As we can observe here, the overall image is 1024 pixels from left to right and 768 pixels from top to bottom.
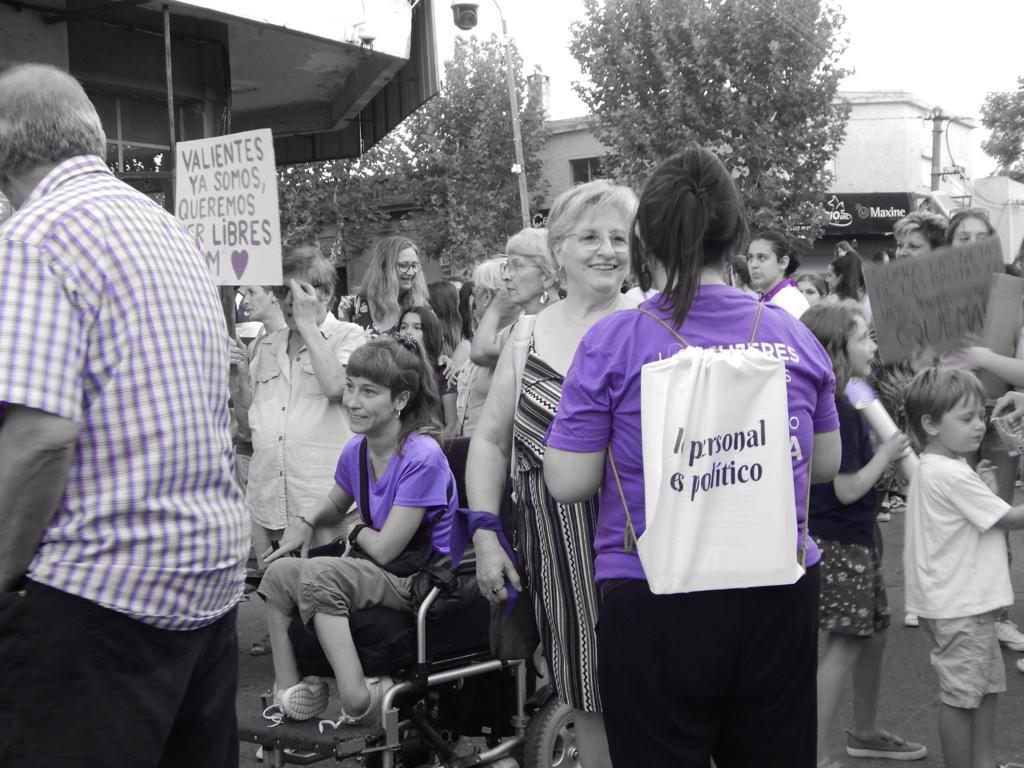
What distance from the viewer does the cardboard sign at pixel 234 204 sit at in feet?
16.8

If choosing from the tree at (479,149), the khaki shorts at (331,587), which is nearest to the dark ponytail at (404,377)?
the khaki shorts at (331,587)

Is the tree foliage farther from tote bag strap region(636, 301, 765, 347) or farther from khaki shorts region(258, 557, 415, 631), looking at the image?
tote bag strap region(636, 301, 765, 347)

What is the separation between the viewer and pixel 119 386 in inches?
A: 89.6

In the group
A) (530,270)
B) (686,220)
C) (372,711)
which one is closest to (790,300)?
(530,270)

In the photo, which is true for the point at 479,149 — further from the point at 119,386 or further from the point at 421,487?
the point at 119,386

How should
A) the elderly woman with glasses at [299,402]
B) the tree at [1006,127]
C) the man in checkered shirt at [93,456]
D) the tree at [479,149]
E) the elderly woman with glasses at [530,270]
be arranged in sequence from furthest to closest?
the tree at [479,149], the tree at [1006,127], the elderly woman with glasses at [299,402], the elderly woman with glasses at [530,270], the man in checkered shirt at [93,456]

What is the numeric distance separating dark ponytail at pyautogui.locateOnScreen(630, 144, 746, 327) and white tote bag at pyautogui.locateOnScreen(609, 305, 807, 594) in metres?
0.21

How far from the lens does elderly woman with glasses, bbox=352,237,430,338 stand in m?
6.73

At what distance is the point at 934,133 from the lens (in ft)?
110

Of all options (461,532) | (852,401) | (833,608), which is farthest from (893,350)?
(461,532)

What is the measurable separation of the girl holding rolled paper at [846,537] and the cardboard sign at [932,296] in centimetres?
60

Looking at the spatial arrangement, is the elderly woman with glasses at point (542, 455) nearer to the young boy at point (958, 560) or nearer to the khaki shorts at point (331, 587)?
the khaki shorts at point (331, 587)

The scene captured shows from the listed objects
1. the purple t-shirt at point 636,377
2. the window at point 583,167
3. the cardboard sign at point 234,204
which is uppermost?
the window at point 583,167

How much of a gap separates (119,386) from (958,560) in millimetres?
2800
